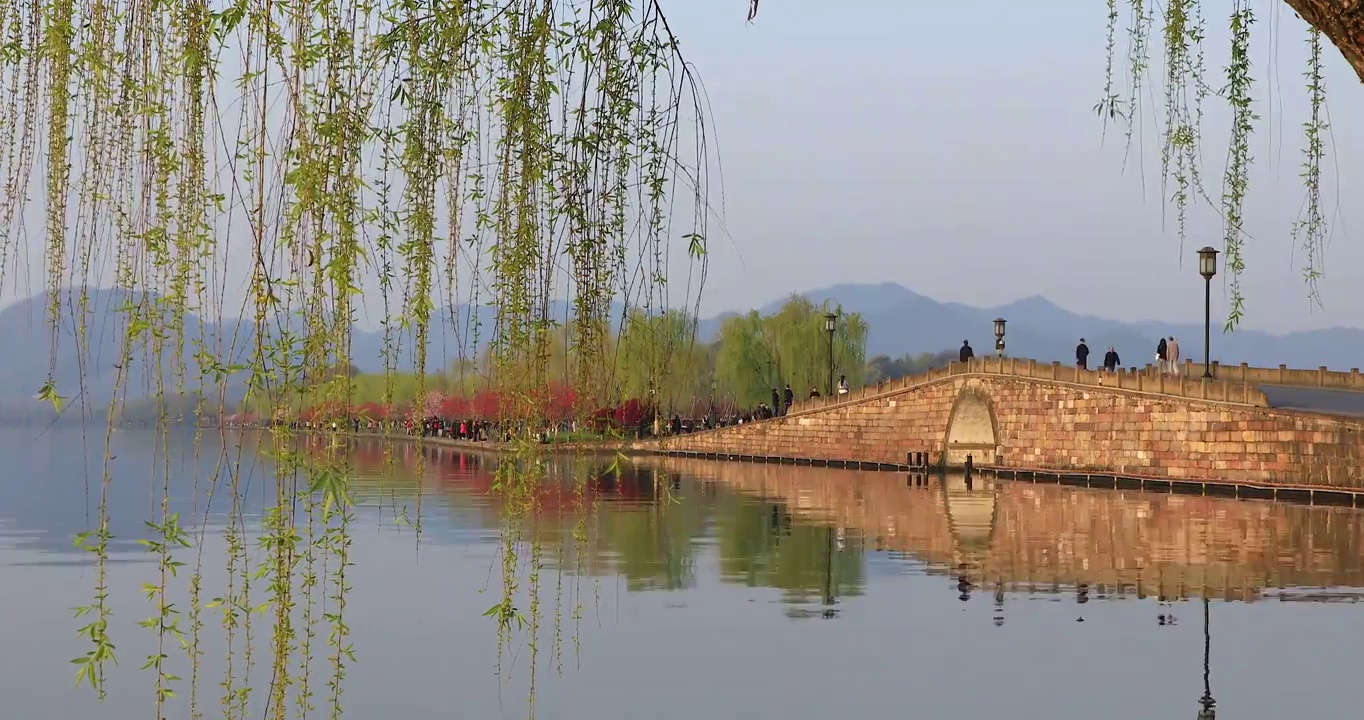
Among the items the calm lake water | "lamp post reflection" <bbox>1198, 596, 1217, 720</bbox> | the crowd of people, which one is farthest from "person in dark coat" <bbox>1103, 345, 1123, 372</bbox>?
"lamp post reflection" <bbox>1198, 596, 1217, 720</bbox>

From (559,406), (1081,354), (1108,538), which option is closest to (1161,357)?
(1081,354)

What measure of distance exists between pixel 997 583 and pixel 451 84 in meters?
13.8

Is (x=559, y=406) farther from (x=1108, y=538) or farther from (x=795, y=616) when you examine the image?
(x=1108, y=538)

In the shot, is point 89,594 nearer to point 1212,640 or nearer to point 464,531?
Answer: point 464,531

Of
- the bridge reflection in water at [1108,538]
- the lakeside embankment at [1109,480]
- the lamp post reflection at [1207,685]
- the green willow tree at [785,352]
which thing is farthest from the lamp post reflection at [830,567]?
the green willow tree at [785,352]

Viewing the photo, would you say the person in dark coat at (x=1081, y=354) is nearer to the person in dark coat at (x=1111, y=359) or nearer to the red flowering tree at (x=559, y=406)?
the person in dark coat at (x=1111, y=359)

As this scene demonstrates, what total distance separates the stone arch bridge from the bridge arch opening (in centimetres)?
4

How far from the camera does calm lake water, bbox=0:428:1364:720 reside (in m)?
11.2

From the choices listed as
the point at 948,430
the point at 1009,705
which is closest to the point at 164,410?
the point at 1009,705

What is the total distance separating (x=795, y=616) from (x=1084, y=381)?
22.8m

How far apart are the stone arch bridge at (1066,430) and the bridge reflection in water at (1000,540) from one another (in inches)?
47.4

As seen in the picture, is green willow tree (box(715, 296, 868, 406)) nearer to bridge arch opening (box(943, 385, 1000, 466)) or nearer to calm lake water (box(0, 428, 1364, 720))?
Answer: bridge arch opening (box(943, 385, 1000, 466))

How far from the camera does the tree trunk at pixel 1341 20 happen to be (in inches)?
157

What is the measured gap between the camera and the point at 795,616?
50.0 feet
